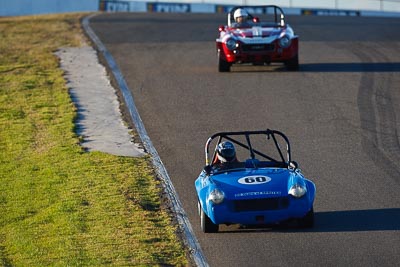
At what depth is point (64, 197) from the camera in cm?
1343

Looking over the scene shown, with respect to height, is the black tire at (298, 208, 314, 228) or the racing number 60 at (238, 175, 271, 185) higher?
the racing number 60 at (238, 175, 271, 185)

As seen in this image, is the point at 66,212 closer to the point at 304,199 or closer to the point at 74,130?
the point at 304,199

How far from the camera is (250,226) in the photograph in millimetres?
11664

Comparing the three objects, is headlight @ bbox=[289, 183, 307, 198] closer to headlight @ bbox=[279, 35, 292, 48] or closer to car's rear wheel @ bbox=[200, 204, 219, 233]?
car's rear wheel @ bbox=[200, 204, 219, 233]

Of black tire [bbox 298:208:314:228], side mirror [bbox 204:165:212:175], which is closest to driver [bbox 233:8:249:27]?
side mirror [bbox 204:165:212:175]

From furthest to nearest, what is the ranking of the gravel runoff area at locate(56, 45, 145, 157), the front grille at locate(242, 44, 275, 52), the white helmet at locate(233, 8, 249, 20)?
the white helmet at locate(233, 8, 249, 20), the front grille at locate(242, 44, 275, 52), the gravel runoff area at locate(56, 45, 145, 157)

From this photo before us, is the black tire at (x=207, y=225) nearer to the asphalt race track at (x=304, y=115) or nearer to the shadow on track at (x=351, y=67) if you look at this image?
the asphalt race track at (x=304, y=115)

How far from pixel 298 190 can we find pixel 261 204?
0.43 meters

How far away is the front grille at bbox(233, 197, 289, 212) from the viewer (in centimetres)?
1116

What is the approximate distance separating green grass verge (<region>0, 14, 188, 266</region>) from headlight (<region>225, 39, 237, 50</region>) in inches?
141

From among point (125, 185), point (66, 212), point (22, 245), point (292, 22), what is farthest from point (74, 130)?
point (292, 22)

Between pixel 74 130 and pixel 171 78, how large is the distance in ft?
15.5

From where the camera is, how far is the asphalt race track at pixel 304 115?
35.7 ft

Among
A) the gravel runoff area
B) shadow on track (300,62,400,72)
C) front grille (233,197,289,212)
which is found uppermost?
front grille (233,197,289,212)
